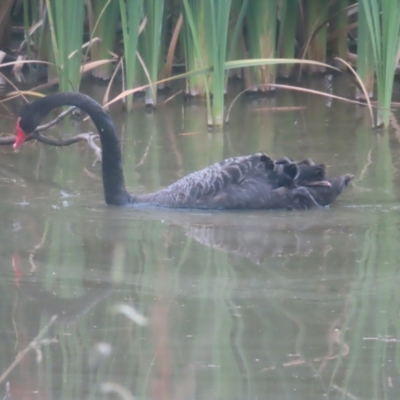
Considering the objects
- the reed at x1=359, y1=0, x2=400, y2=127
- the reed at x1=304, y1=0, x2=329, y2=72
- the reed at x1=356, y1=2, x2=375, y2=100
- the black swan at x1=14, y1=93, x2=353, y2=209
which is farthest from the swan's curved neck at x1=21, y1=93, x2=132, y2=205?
the reed at x1=304, y1=0, x2=329, y2=72

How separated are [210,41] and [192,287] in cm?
374

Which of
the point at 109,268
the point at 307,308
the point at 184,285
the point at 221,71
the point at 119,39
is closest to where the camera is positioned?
the point at 307,308

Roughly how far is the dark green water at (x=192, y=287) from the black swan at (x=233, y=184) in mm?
96

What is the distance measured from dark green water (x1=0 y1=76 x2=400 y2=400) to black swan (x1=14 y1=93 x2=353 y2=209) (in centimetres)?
10

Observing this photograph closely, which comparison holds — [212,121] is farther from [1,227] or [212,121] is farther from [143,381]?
[143,381]

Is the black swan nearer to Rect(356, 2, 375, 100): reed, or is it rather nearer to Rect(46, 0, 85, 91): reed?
Rect(46, 0, 85, 91): reed

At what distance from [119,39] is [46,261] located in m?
5.67

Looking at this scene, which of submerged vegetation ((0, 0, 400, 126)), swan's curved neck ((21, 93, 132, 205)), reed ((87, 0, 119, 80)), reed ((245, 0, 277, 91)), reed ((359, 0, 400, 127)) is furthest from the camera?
reed ((87, 0, 119, 80))

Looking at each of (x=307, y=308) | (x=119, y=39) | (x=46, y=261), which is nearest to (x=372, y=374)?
(x=307, y=308)

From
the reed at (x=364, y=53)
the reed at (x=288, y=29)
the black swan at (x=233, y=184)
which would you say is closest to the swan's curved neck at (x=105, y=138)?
the black swan at (x=233, y=184)

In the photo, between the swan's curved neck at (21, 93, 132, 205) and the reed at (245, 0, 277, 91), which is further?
the reed at (245, 0, 277, 91)

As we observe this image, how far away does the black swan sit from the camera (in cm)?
505

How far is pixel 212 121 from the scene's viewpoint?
22.5 ft

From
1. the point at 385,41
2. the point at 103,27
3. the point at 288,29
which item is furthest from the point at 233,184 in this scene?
the point at 288,29
